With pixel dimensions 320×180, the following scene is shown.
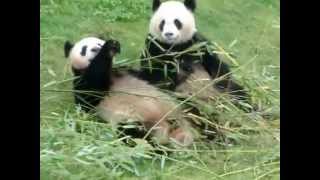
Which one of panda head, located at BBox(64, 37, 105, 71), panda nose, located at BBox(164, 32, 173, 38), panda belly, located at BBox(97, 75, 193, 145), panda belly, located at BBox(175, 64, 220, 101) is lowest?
panda belly, located at BBox(97, 75, 193, 145)

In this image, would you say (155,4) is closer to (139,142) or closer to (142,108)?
(142,108)

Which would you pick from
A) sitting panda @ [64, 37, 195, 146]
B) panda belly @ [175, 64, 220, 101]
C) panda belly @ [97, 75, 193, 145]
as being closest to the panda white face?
sitting panda @ [64, 37, 195, 146]

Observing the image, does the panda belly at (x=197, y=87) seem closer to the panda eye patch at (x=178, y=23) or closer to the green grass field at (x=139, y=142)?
the green grass field at (x=139, y=142)

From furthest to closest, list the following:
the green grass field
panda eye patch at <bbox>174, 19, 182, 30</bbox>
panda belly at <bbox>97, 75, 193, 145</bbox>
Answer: panda eye patch at <bbox>174, 19, 182, 30</bbox>, panda belly at <bbox>97, 75, 193, 145</bbox>, the green grass field

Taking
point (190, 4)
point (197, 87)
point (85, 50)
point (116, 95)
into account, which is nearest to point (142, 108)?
point (116, 95)

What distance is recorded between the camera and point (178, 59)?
2.85m

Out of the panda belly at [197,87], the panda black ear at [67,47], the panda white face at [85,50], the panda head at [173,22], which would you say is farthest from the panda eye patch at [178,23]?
the panda black ear at [67,47]

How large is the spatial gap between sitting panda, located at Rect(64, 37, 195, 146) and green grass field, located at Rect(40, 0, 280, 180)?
0.13ft

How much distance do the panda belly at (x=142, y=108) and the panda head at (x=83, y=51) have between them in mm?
145

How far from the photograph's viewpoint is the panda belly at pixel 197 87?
9.18 ft

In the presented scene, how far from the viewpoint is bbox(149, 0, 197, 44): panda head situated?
2.83 m

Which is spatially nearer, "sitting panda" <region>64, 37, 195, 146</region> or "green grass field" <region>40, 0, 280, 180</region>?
"green grass field" <region>40, 0, 280, 180</region>

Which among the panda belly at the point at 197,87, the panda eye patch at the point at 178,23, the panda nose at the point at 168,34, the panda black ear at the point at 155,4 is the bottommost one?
the panda belly at the point at 197,87

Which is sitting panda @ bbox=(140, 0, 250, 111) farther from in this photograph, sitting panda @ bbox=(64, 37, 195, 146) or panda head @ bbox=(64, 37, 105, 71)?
panda head @ bbox=(64, 37, 105, 71)
